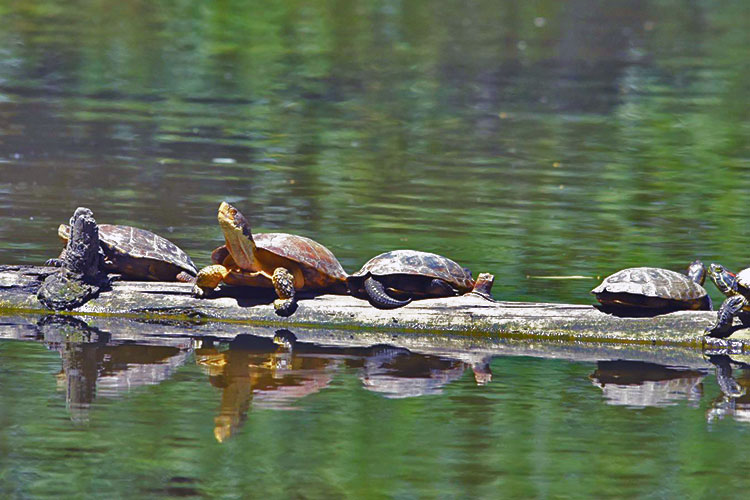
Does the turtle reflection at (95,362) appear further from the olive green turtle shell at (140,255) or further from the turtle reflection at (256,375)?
the olive green turtle shell at (140,255)

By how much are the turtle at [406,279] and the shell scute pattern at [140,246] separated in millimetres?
1258

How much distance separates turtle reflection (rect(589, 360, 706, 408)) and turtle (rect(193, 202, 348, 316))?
1.88 m

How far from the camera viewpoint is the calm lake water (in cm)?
620

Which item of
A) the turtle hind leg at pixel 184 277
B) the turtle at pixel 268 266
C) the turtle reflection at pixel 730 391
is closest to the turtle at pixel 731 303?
the turtle reflection at pixel 730 391

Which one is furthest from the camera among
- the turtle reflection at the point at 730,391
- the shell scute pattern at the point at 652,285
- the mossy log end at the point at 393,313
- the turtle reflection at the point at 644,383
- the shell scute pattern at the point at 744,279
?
the mossy log end at the point at 393,313

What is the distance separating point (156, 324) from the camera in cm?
882

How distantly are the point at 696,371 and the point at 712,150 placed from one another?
33.9ft

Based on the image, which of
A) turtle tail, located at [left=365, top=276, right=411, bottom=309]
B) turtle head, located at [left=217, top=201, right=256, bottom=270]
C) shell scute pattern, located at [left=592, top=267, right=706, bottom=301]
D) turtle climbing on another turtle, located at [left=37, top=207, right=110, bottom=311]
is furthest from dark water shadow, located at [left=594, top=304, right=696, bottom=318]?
turtle climbing on another turtle, located at [left=37, top=207, right=110, bottom=311]

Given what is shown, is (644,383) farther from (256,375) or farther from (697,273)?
(256,375)

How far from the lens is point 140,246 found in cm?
912

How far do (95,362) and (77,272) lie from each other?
115 centimetres

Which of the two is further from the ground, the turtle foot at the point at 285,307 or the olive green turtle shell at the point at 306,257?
the olive green turtle shell at the point at 306,257

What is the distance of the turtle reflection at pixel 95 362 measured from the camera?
7.16 metres

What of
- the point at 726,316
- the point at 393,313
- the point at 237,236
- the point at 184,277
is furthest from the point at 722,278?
the point at 184,277
